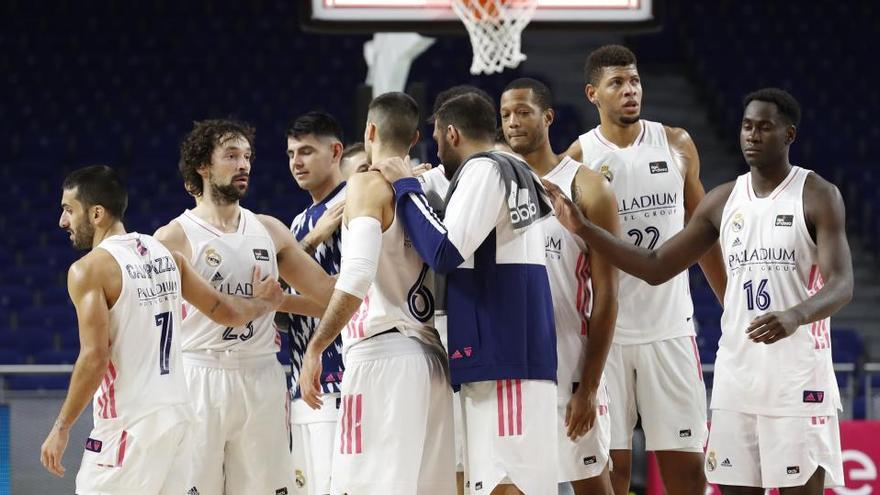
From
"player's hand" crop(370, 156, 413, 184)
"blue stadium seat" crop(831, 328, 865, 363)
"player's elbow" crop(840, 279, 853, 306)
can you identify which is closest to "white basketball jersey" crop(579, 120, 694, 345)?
"player's elbow" crop(840, 279, 853, 306)

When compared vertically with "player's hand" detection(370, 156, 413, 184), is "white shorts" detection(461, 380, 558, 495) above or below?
below

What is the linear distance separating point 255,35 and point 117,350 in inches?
622

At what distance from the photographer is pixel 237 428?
19.5 ft

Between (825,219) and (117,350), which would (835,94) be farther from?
(117,350)

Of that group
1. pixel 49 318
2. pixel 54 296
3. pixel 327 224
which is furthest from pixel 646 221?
pixel 54 296

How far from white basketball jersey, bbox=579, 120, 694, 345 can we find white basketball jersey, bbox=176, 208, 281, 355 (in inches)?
71.2

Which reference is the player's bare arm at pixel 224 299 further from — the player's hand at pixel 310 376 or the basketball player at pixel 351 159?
the basketball player at pixel 351 159

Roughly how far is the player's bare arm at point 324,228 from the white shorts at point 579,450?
1.48 m

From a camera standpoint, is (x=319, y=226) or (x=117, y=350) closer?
(x=117, y=350)

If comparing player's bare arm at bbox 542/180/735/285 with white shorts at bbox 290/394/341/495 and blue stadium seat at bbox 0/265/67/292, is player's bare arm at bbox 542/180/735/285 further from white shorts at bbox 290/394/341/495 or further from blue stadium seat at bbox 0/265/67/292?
blue stadium seat at bbox 0/265/67/292

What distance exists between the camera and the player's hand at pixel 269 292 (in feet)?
19.0

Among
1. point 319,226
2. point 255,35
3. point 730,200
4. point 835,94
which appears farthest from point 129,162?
point 730,200

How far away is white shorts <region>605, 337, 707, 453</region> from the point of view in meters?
6.31

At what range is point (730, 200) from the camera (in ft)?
18.8
